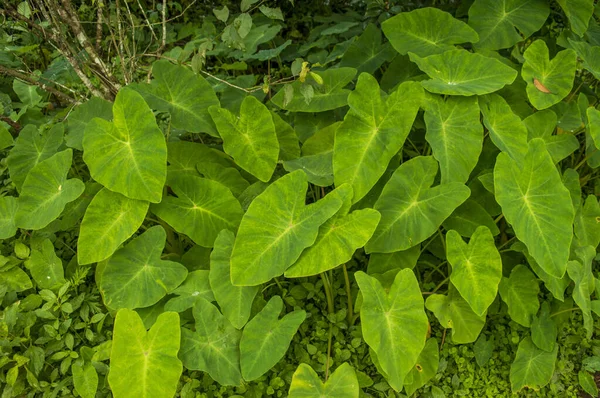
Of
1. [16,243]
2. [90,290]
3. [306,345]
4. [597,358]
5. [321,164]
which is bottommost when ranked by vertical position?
[597,358]

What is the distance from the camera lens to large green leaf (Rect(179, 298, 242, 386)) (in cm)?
179

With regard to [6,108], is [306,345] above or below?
below

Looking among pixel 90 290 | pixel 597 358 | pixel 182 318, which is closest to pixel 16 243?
pixel 90 290

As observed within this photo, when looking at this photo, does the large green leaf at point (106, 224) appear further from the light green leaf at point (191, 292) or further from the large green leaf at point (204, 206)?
the light green leaf at point (191, 292)

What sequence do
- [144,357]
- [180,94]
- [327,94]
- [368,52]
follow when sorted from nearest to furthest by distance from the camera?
1. [144,357]
2. [180,94]
3. [327,94]
4. [368,52]

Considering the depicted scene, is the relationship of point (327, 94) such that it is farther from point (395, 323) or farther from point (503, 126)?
point (395, 323)

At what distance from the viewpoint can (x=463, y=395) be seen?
6.70ft

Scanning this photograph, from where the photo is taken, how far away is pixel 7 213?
2.15 metres

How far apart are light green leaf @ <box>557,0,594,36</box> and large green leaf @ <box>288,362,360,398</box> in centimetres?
179

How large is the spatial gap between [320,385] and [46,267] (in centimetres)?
118

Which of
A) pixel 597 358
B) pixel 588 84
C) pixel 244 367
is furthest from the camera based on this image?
pixel 588 84

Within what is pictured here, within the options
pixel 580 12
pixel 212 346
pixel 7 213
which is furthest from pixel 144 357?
pixel 580 12

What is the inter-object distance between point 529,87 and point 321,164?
0.89m

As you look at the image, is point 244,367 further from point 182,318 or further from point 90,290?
point 90,290
